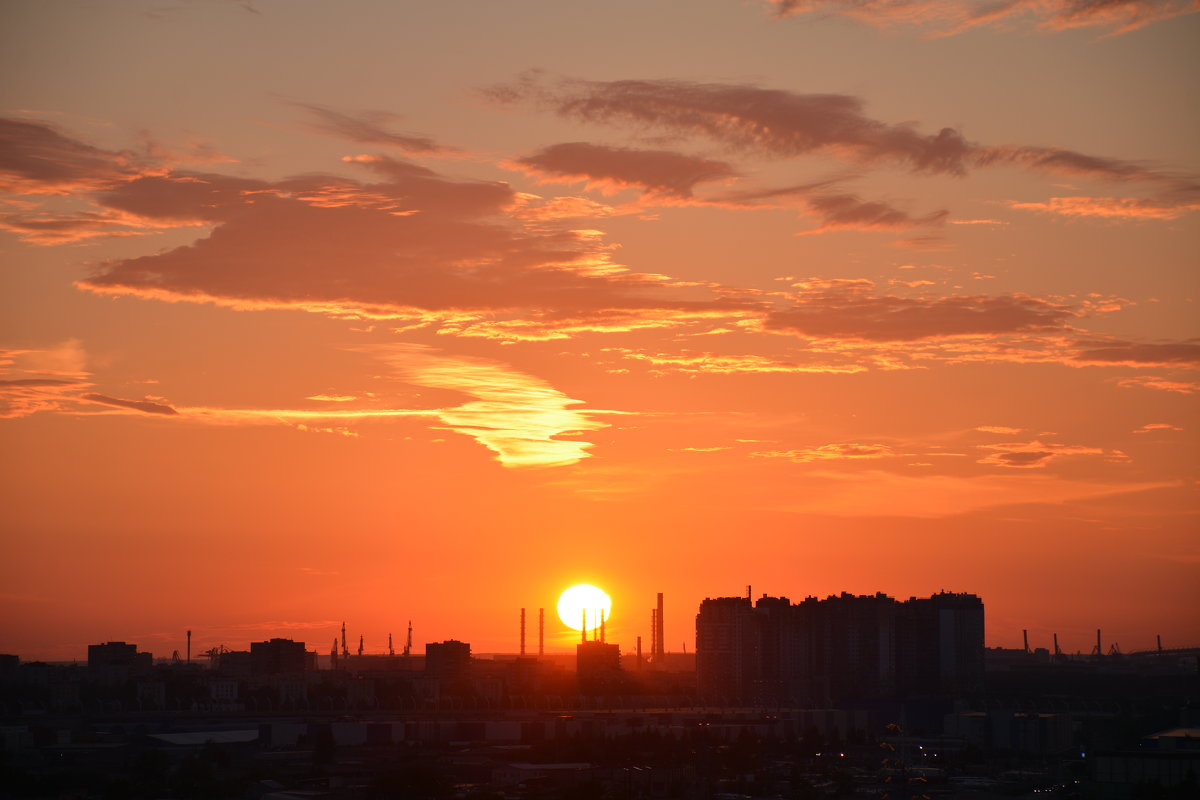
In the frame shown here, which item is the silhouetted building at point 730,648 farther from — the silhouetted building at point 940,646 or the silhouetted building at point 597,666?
the silhouetted building at point 940,646

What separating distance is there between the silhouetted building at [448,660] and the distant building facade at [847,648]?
2173cm

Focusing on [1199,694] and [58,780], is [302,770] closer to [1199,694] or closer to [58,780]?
[58,780]

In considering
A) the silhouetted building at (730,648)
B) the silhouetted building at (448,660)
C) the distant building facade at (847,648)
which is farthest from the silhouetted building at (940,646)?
the silhouetted building at (448,660)

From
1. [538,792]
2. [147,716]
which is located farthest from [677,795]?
[147,716]

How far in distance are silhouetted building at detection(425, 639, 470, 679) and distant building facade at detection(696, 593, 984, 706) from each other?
71.3 feet

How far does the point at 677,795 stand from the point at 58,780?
22182 millimetres

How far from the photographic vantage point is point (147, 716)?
327 ft

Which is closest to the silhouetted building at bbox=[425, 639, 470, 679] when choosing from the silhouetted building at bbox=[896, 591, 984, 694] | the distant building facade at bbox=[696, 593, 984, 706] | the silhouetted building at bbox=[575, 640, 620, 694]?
the silhouetted building at bbox=[575, 640, 620, 694]

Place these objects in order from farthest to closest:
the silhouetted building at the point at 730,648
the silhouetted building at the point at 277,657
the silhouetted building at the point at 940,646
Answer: the silhouetted building at the point at 277,657 < the silhouetted building at the point at 730,648 < the silhouetted building at the point at 940,646

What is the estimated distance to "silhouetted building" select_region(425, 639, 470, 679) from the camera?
126963mm

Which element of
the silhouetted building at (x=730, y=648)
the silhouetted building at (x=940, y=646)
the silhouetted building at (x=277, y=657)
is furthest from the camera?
the silhouetted building at (x=277, y=657)

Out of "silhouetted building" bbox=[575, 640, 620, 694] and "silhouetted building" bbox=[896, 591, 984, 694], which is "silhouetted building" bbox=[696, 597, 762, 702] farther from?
"silhouetted building" bbox=[896, 591, 984, 694]

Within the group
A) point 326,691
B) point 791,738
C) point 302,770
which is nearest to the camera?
point 302,770

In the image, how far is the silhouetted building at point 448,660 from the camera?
12696 cm
